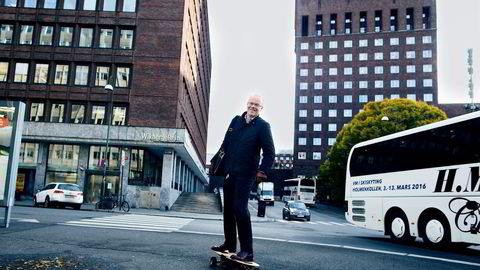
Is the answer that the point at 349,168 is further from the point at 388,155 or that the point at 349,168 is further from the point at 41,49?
the point at 41,49

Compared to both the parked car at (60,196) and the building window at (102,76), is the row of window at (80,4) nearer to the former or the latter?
the building window at (102,76)

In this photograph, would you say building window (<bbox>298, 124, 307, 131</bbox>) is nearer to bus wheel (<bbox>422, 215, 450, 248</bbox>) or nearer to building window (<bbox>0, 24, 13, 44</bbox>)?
building window (<bbox>0, 24, 13, 44</bbox>)

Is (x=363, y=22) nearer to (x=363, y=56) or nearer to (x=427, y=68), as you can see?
(x=363, y=56)

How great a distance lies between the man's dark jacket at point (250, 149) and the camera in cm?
474

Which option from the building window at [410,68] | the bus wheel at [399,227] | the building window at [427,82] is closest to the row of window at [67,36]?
the bus wheel at [399,227]

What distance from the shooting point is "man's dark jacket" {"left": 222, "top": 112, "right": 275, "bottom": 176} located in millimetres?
4742

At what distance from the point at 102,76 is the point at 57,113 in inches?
181

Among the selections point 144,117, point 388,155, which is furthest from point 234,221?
point 144,117

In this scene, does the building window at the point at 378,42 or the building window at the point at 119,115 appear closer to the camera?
the building window at the point at 119,115

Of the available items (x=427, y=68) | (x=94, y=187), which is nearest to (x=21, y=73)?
(x=94, y=187)

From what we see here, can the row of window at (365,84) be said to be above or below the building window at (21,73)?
above

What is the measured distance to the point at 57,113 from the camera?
108 feet

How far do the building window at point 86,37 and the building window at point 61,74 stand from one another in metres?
2.30

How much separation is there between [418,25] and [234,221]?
9184 cm
